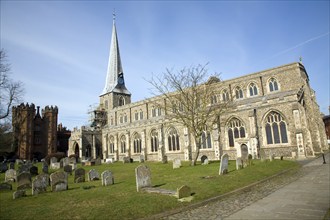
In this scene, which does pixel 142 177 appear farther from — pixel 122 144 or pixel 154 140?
pixel 122 144

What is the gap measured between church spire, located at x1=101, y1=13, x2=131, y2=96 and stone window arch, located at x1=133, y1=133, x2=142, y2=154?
14.5 metres

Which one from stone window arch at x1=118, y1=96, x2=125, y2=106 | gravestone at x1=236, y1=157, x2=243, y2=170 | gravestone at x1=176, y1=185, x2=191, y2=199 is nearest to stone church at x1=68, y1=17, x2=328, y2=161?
gravestone at x1=236, y1=157, x2=243, y2=170

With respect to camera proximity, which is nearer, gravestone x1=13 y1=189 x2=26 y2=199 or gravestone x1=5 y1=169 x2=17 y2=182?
gravestone x1=13 y1=189 x2=26 y2=199

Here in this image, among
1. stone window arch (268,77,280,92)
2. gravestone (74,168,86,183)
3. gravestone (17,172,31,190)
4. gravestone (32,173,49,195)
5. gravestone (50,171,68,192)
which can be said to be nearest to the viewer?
gravestone (32,173,49,195)

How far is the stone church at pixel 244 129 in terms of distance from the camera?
22375 mm

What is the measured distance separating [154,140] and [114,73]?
72.1ft

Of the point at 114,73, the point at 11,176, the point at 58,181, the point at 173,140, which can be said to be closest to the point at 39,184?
the point at 58,181

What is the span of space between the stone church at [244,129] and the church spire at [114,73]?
7202 millimetres

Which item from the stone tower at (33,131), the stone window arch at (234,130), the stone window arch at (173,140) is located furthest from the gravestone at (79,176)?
the stone tower at (33,131)

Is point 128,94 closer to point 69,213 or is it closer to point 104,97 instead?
point 104,97

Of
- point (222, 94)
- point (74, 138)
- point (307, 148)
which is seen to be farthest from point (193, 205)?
point (74, 138)

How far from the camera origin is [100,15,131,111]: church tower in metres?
47.6

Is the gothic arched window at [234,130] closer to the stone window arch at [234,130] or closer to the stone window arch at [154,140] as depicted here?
the stone window arch at [234,130]

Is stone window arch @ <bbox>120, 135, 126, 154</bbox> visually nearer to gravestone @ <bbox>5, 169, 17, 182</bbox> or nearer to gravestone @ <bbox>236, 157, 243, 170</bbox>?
gravestone @ <bbox>5, 169, 17, 182</bbox>
